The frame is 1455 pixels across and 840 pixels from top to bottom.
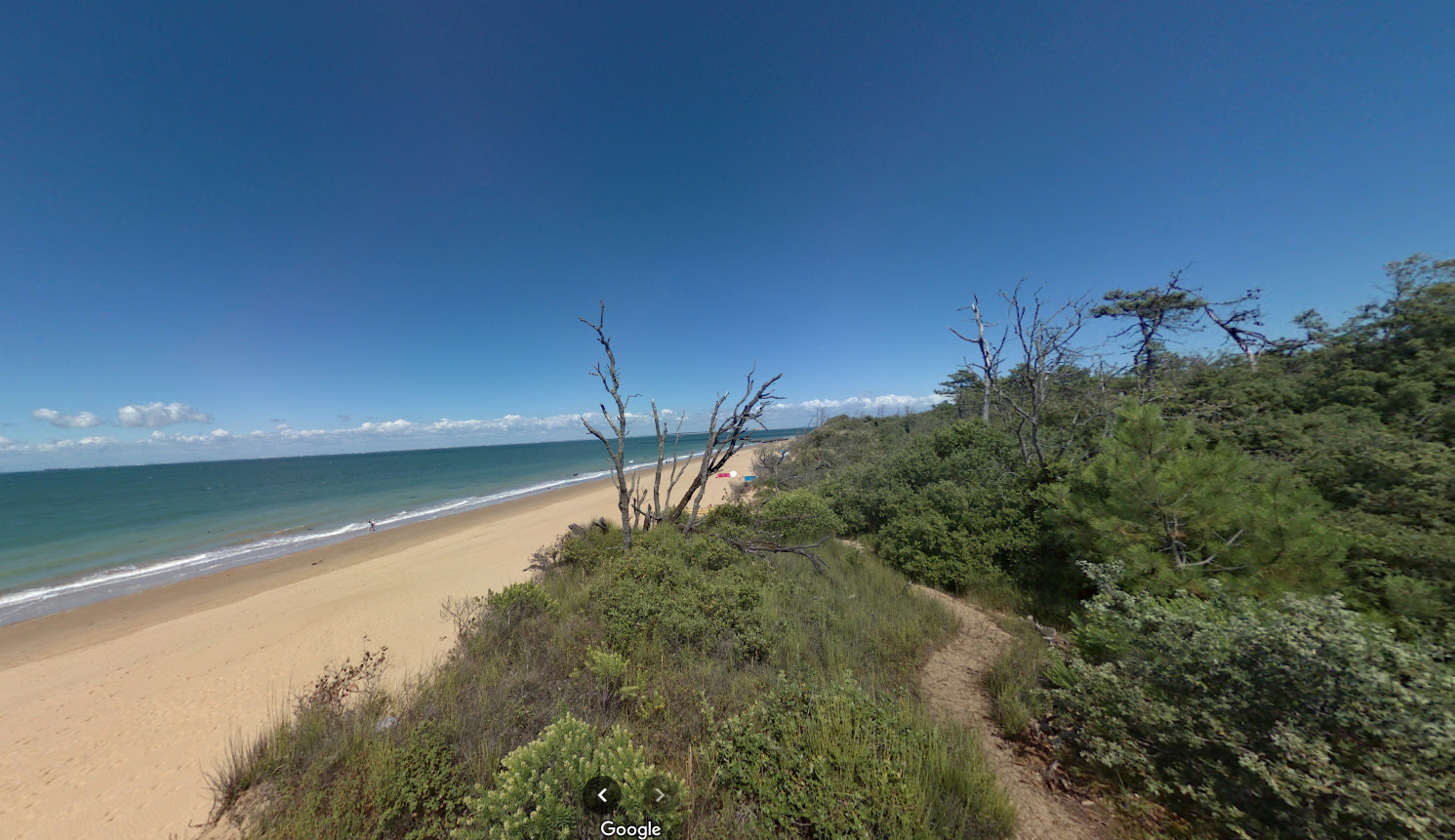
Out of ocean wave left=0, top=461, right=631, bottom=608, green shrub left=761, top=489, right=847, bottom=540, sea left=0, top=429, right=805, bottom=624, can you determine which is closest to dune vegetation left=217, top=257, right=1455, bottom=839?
green shrub left=761, top=489, right=847, bottom=540

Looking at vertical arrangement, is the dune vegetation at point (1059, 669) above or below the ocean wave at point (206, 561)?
above

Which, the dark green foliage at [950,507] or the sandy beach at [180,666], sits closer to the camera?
the sandy beach at [180,666]

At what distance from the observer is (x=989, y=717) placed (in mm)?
4184

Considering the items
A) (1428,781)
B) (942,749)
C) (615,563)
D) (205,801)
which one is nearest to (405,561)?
(615,563)

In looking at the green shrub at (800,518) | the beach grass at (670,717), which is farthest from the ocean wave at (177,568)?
the beach grass at (670,717)

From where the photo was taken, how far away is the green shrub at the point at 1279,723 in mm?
2201

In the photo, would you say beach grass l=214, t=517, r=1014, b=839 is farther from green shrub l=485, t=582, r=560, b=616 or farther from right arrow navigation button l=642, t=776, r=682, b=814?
right arrow navigation button l=642, t=776, r=682, b=814

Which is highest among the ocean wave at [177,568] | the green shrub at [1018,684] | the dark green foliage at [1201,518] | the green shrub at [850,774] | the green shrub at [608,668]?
the dark green foliage at [1201,518]

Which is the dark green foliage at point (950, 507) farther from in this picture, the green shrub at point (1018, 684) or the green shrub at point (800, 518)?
the green shrub at point (1018, 684)

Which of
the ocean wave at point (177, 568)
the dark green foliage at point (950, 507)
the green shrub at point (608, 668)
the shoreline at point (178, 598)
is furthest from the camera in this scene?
the ocean wave at point (177, 568)

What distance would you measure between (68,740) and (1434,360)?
1780cm

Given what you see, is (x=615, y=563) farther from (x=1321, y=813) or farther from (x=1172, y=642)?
(x=1321, y=813)

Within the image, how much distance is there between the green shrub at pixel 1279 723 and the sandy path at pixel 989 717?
483mm

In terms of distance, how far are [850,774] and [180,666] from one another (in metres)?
10.6
